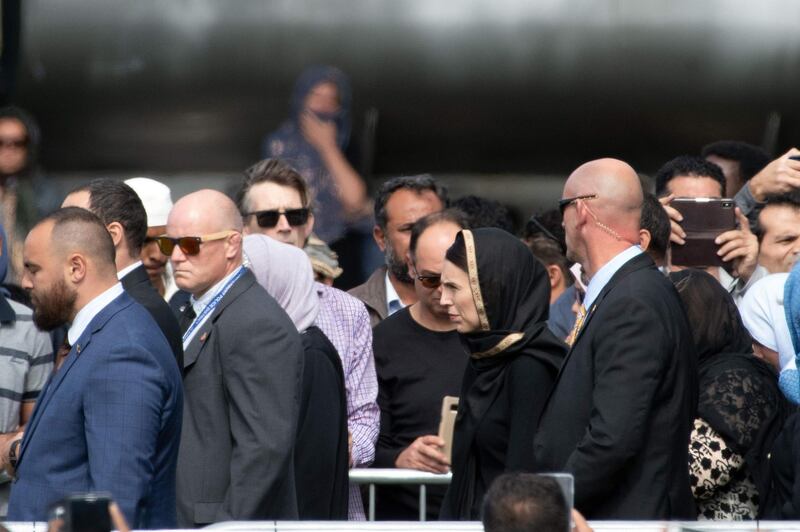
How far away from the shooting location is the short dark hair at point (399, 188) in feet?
21.7

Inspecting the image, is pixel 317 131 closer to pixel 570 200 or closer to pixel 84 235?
pixel 570 200

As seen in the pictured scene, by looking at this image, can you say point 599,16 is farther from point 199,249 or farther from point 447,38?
point 199,249

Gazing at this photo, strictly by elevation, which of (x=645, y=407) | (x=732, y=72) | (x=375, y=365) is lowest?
(x=375, y=365)

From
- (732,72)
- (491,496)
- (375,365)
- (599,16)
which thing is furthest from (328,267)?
(491,496)

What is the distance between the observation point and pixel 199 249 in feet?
15.8

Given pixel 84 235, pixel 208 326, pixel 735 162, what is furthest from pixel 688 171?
pixel 84 235

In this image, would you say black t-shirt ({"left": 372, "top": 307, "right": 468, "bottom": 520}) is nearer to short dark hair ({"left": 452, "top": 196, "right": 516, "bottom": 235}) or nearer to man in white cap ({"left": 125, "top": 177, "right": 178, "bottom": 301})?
man in white cap ({"left": 125, "top": 177, "right": 178, "bottom": 301})

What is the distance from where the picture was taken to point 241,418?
14.6 feet

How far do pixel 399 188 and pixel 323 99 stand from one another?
3.27ft

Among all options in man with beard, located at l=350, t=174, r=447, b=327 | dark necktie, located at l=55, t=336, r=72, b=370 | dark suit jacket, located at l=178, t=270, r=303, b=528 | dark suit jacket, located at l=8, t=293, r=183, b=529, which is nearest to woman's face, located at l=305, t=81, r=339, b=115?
man with beard, located at l=350, t=174, r=447, b=327

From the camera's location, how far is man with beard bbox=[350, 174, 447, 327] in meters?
6.37

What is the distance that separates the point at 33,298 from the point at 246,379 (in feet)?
2.29

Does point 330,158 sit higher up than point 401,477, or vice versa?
point 330,158

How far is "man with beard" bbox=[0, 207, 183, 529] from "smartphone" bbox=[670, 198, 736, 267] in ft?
7.51
